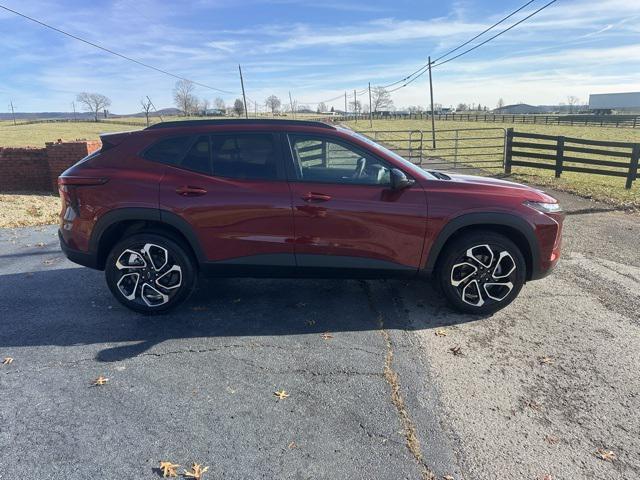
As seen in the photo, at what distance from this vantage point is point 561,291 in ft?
14.5

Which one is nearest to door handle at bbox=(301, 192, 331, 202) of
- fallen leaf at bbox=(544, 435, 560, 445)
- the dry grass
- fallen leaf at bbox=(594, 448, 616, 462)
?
fallen leaf at bbox=(544, 435, 560, 445)

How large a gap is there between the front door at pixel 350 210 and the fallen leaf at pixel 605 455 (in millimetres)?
1840

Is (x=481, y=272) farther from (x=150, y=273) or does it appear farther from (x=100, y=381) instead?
(x=100, y=381)

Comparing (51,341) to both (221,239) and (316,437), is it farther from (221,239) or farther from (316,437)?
(316,437)

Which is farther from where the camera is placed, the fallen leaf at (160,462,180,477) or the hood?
the hood

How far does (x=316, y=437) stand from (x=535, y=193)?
2910 millimetres

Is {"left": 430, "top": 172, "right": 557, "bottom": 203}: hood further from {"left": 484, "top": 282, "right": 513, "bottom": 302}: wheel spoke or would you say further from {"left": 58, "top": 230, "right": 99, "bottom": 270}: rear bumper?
{"left": 58, "top": 230, "right": 99, "bottom": 270}: rear bumper

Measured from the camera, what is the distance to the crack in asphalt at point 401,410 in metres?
2.22

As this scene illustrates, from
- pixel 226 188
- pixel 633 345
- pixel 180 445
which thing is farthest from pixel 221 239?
pixel 633 345

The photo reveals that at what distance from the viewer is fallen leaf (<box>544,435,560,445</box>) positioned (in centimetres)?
238

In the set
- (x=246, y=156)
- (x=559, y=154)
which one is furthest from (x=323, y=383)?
(x=559, y=154)

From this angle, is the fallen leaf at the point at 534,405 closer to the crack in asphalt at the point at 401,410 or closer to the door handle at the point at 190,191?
the crack in asphalt at the point at 401,410

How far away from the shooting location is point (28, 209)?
27.3 ft

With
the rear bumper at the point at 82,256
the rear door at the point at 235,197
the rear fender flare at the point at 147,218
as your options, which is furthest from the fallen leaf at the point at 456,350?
the rear bumper at the point at 82,256
